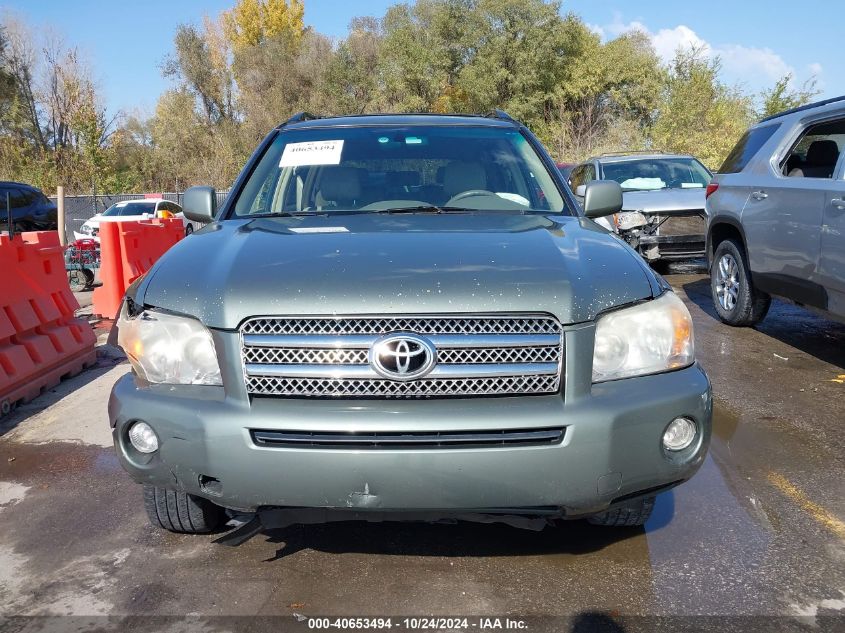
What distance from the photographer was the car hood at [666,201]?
10117 millimetres

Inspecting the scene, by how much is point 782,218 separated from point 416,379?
4.82m

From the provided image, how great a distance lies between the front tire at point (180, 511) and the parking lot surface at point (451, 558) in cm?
11

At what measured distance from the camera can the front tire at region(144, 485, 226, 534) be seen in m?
2.84

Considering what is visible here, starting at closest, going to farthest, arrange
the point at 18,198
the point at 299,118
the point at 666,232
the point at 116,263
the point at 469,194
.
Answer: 1. the point at 469,194
2. the point at 299,118
3. the point at 116,263
4. the point at 666,232
5. the point at 18,198

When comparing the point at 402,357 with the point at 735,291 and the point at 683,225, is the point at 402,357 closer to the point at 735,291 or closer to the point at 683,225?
the point at 735,291

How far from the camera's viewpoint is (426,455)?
2191 mm

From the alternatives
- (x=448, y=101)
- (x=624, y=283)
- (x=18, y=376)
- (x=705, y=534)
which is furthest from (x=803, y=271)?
(x=448, y=101)

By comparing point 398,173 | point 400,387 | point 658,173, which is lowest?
point 400,387

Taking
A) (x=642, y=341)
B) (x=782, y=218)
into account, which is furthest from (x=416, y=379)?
(x=782, y=218)

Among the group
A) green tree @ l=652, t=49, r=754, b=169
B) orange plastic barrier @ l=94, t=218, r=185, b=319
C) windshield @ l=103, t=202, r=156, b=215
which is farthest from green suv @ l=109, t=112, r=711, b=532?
green tree @ l=652, t=49, r=754, b=169

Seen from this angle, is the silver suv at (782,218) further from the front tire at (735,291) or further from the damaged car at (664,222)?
the damaged car at (664,222)

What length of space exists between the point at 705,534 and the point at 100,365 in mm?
5117

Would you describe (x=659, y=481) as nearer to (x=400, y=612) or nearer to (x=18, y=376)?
(x=400, y=612)

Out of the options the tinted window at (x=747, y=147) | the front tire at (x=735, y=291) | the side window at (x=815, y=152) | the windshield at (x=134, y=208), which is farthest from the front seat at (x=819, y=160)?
the windshield at (x=134, y=208)
